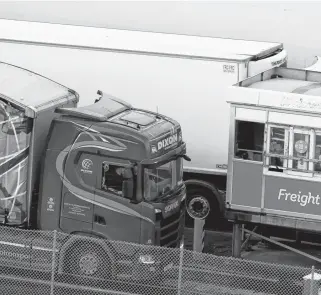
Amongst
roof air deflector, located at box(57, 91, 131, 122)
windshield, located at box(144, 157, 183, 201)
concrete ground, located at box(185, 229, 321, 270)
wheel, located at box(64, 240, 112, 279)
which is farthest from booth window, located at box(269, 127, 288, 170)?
wheel, located at box(64, 240, 112, 279)

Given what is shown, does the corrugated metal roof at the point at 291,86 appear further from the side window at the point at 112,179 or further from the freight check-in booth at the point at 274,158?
the side window at the point at 112,179

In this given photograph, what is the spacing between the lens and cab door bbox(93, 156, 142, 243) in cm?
1669

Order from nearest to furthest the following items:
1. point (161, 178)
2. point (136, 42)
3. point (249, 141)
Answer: point (161, 178) → point (249, 141) → point (136, 42)

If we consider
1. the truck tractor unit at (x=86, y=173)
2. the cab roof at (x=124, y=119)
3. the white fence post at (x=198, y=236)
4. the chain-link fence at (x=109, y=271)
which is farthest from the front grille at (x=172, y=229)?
the cab roof at (x=124, y=119)

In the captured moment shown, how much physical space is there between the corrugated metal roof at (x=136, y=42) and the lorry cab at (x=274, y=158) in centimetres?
207

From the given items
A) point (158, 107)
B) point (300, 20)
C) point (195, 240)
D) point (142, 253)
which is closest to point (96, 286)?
point (142, 253)

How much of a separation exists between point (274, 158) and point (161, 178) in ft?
6.38

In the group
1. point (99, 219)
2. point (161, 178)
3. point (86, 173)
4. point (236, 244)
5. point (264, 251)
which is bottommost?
point (264, 251)

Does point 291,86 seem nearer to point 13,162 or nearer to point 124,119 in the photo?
point 124,119

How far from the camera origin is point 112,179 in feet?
55.0

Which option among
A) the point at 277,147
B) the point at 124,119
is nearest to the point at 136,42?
the point at 124,119

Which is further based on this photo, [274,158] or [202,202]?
[202,202]

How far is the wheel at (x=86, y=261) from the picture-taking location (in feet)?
55.1

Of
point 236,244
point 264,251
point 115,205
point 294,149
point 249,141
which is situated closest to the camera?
point 115,205
